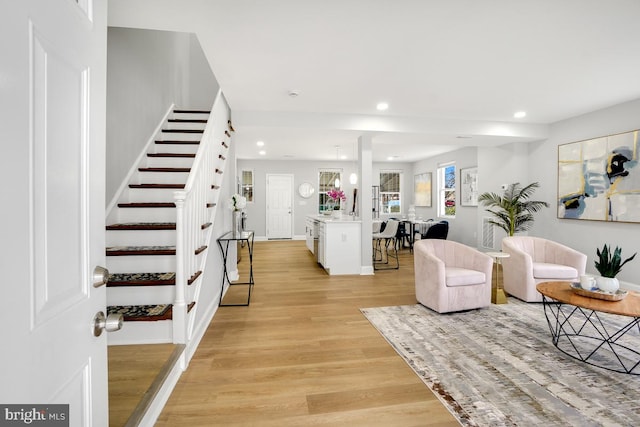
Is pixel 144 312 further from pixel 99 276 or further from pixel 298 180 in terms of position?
pixel 298 180

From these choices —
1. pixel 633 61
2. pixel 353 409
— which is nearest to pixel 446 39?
pixel 633 61

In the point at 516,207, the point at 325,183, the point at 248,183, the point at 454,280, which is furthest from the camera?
the point at 325,183

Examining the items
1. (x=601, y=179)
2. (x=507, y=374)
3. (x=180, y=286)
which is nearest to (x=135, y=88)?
(x=180, y=286)

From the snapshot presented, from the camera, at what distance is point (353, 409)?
5.99ft

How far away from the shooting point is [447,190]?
8.34 meters

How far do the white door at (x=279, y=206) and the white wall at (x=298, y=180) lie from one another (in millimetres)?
140

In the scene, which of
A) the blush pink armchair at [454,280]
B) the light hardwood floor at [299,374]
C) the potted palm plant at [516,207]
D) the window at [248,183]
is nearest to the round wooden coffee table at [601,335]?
the blush pink armchair at [454,280]

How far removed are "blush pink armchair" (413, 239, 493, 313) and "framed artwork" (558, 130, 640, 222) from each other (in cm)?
241

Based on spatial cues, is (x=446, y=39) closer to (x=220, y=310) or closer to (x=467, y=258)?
(x=467, y=258)

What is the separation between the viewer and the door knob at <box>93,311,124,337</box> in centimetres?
83

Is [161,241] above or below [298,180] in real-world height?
below

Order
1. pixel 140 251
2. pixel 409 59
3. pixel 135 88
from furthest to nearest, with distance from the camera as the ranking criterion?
pixel 135 88 < pixel 409 59 < pixel 140 251

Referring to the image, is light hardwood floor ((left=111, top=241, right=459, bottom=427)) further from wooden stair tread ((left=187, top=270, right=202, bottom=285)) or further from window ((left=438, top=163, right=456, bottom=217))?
window ((left=438, top=163, right=456, bottom=217))

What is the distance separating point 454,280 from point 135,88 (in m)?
4.27
